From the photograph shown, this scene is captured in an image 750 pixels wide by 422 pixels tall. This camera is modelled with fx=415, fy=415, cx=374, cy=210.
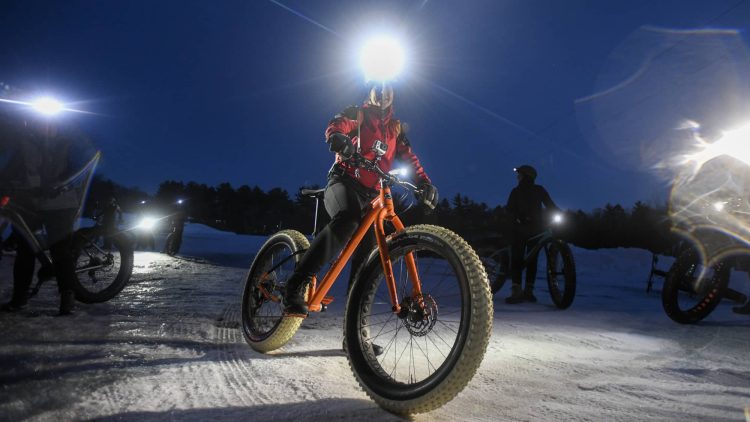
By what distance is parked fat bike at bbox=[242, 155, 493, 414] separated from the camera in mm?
2059

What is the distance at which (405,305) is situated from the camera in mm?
2559

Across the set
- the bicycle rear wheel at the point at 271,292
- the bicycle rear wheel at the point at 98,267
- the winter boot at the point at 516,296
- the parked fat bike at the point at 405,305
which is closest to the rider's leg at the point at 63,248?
the bicycle rear wheel at the point at 98,267

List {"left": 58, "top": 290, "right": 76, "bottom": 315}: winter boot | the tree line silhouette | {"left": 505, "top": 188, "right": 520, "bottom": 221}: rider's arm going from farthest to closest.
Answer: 1. the tree line silhouette
2. {"left": 505, "top": 188, "right": 520, "bottom": 221}: rider's arm
3. {"left": 58, "top": 290, "right": 76, "bottom": 315}: winter boot

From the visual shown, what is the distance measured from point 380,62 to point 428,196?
1526mm

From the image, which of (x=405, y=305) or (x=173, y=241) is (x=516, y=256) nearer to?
(x=405, y=305)

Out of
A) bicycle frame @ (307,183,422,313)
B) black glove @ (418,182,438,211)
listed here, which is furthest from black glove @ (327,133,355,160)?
black glove @ (418,182,438,211)

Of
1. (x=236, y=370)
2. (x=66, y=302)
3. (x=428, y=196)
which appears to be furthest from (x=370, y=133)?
(x=66, y=302)

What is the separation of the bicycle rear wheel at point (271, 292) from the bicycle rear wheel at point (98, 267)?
2.18 metres

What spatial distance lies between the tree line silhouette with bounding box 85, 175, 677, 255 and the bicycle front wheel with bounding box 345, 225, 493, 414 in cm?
60

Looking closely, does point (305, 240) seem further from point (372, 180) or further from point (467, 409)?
point (467, 409)

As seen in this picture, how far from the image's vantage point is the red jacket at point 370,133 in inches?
134


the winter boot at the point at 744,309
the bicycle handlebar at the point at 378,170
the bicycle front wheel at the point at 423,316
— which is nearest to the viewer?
the bicycle front wheel at the point at 423,316

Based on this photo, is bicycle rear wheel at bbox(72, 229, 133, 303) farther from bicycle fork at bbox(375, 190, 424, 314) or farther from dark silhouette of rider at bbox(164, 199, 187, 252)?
dark silhouette of rider at bbox(164, 199, 187, 252)

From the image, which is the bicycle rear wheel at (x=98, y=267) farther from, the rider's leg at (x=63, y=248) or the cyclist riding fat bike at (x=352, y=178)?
the cyclist riding fat bike at (x=352, y=178)
